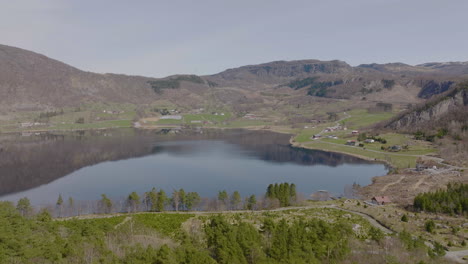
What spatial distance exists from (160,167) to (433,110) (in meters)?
118

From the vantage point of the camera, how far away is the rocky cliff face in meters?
144

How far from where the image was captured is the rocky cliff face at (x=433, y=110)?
144 metres

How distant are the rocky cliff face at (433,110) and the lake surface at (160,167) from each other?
1891 inches

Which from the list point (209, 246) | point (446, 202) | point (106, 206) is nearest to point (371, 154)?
point (446, 202)

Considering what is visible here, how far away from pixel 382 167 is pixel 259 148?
49486 millimetres

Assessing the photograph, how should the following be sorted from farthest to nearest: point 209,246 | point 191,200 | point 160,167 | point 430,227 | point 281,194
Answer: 1. point 160,167
2. point 281,194
3. point 191,200
4. point 430,227
5. point 209,246

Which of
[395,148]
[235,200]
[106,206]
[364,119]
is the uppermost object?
[364,119]

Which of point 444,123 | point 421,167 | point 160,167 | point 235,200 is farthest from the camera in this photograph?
point 444,123

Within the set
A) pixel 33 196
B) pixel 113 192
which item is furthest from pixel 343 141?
pixel 33 196

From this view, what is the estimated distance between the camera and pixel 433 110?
148 metres

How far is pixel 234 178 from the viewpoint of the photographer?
8644 centimetres

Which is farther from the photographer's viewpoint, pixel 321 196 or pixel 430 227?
pixel 321 196

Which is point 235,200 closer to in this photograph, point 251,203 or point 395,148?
point 251,203

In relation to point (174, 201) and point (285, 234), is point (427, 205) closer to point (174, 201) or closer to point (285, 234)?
point (285, 234)
